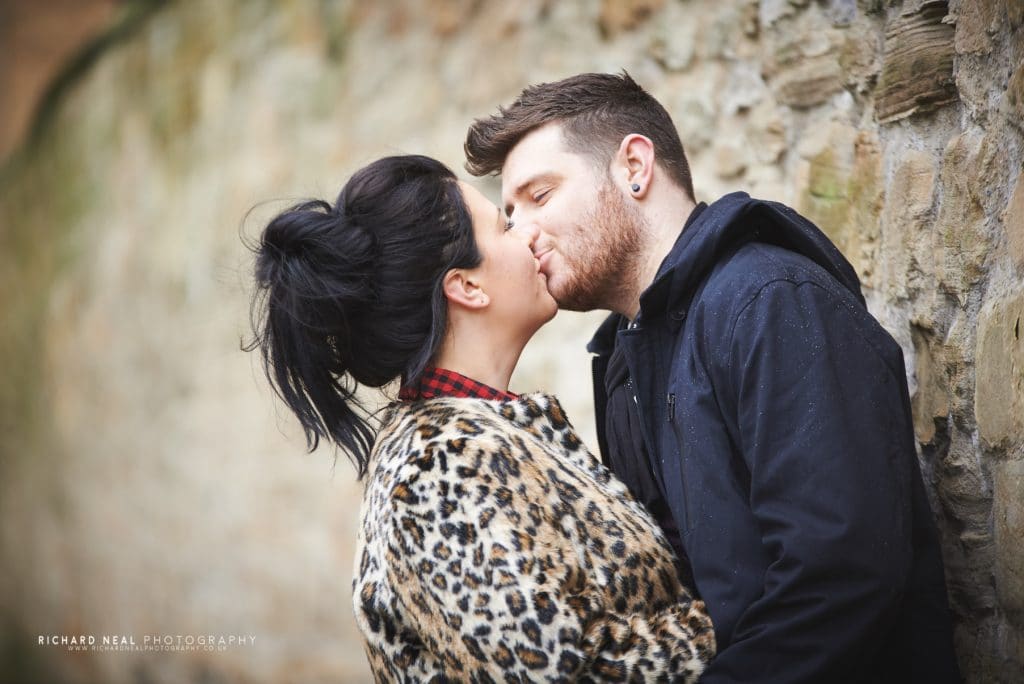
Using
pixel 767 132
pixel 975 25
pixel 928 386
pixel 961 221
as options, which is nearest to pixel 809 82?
pixel 767 132

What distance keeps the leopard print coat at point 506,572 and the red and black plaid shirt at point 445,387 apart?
0.45 feet

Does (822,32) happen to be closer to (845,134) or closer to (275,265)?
(845,134)

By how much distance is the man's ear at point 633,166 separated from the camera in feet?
8.26

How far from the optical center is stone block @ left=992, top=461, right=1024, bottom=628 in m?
1.86

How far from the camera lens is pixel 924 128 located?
90.4 inches

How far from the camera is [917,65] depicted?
89.7 inches

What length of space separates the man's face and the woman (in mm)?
82

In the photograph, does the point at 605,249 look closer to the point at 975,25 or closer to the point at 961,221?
the point at 961,221

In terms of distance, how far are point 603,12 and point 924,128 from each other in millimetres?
1746

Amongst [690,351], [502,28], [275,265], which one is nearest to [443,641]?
[690,351]

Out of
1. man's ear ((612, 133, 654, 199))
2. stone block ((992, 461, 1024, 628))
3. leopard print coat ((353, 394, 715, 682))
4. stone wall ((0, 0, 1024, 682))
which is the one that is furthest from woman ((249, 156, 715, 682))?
stone wall ((0, 0, 1024, 682))

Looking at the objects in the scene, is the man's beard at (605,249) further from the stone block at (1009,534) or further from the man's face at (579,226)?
the stone block at (1009,534)

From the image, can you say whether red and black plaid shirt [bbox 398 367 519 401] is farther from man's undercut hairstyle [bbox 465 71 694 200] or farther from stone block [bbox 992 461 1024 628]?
stone block [bbox 992 461 1024 628]

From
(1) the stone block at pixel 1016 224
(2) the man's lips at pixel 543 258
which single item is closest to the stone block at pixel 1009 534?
(1) the stone block at pixel 1016 224
